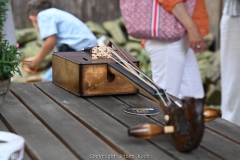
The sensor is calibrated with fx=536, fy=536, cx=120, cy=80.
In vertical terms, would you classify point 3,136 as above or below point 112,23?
above

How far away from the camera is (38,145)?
1.50 m

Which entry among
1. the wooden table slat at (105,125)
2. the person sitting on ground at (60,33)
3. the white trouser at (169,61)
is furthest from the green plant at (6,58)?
the person sitting on ground at (60,33)

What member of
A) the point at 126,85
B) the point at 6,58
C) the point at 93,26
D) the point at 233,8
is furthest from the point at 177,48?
the point at 93,26

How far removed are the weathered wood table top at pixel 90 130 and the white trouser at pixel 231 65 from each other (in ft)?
5.13

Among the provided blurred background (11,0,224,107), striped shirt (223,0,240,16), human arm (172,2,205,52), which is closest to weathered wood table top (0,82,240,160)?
human arm (172,2,205,52)

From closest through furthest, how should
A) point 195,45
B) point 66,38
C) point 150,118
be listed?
point 150,118 < point 195,45 < point 66,38

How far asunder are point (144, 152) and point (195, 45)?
6.16ft

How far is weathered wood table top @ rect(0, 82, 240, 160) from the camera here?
1.45 m

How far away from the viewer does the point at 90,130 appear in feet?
5.43

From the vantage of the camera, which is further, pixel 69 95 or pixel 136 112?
pixel 69 95

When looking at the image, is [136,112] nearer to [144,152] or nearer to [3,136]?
[144,152]

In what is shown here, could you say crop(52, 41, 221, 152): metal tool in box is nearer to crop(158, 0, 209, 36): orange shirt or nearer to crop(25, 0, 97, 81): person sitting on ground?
crop(158, 0, 209, 36): orange shirt

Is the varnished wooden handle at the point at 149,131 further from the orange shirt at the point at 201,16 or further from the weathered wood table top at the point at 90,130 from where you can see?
the orange shirt at the point at 201,16

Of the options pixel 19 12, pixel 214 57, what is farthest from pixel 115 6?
pixel 214 57
